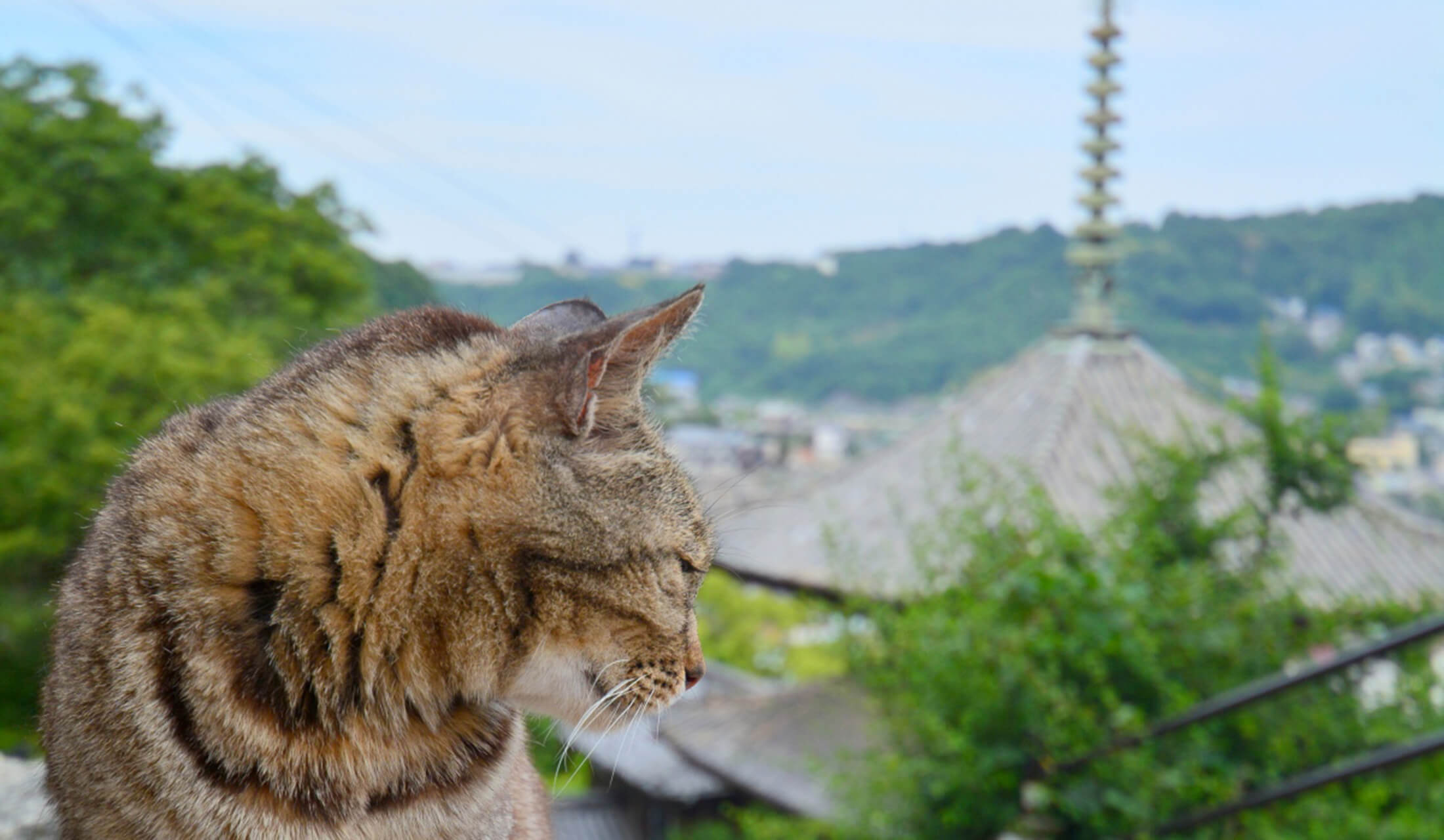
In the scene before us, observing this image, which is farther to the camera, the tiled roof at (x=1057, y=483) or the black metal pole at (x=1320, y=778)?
the tiled roof at (x=1057, y=483)

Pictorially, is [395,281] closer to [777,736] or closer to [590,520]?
[777,736]

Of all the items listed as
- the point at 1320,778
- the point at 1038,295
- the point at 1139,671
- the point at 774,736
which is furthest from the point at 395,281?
the point at 1320,778

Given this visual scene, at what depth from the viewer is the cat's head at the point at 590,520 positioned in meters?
1.68

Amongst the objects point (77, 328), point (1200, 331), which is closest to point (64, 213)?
point (77, 328)

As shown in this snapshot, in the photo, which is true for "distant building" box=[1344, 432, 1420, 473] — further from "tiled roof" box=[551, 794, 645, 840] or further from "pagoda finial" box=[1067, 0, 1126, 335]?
"tiled roof" box=[551, 794, 645, 840]

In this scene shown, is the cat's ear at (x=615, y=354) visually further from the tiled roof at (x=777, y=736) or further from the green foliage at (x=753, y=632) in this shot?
the green foliage at (x=753, y=632)

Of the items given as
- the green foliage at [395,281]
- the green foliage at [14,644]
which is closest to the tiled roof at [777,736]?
the green foliage at [14,644]

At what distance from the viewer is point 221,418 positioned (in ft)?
6.00

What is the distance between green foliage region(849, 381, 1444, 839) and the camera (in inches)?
179

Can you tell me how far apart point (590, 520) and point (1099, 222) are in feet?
29.2

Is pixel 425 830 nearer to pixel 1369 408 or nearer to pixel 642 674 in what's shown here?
pixel 642 674

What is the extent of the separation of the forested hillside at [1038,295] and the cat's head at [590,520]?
36.8ft

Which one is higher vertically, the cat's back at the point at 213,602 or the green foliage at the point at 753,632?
the cat's back at the point at 213,602

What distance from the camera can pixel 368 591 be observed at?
64.0 inches
